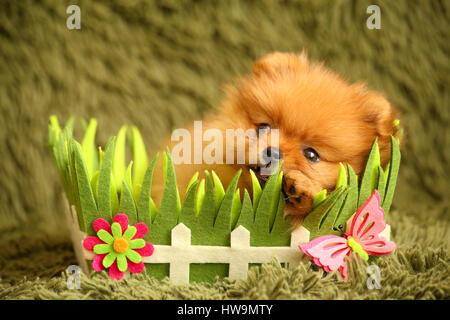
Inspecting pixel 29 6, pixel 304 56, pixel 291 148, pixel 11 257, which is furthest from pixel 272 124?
pixel 29 6

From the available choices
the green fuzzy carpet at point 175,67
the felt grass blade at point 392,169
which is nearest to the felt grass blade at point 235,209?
the felt grass blade at point 392,169

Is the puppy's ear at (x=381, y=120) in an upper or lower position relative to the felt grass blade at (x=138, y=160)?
upper

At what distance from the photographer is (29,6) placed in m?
1.73

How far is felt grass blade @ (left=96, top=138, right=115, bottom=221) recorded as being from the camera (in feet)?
3.19

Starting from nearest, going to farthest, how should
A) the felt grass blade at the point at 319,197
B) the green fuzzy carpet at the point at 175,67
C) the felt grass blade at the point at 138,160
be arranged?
the felt grass blade at the point at 319,197, the felt grass blade at the point at 138,160, the green fuzzy carpet at the point at 175,67

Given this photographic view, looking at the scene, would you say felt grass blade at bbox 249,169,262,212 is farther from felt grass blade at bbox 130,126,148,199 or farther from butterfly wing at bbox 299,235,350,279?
felt grass blade at bbox 130,126,148,199

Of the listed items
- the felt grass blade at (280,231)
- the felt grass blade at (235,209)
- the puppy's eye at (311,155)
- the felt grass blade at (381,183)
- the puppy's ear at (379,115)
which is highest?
the puppy's ear at (379,115)

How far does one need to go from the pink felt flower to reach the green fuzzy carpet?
28.4 inches

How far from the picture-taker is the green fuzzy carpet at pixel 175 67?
5.82 feet

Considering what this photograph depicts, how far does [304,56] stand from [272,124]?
0.85ft

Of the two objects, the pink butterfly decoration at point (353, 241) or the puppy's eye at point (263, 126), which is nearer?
the pink butterfly decoration at point (353, 241)

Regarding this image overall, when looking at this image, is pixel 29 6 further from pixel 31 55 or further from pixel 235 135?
pixel 235 135

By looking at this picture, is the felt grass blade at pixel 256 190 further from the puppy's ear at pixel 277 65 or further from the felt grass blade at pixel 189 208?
the puppy's ear at pixel 277 65

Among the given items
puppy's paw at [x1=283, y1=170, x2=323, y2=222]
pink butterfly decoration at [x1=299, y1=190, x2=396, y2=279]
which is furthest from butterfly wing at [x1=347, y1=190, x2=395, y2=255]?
puppy's paw at [x1=283, y1=170, x2=323, y2=222]
